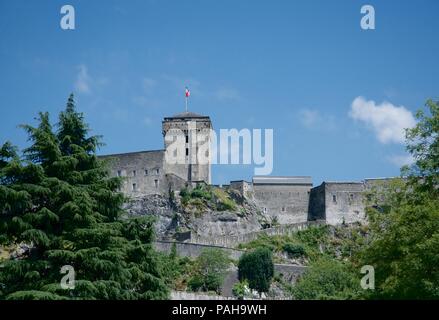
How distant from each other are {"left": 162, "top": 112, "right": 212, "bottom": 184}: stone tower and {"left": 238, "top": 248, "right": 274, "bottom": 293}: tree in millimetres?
18138

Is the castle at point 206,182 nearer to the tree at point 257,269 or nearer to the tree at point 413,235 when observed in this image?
the tree at point 257,269

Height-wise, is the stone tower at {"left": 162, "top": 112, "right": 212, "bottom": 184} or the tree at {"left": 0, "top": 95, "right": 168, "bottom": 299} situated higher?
the stone tower at {"left": 162, "top": 112, "right": 212, "bottom": 184}

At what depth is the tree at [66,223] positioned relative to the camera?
25.4 meters

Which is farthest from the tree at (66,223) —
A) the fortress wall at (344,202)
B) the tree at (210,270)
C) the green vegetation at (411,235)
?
the fortress wall at (344,202)

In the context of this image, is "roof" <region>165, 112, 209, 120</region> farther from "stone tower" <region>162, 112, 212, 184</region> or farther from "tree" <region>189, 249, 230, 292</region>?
"tree" <region>189, 249, 230, 292</region>

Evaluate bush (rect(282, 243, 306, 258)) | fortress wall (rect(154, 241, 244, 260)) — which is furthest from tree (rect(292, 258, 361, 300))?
bush (rect(282, 243, 306, 258))

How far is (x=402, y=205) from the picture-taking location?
108 ft

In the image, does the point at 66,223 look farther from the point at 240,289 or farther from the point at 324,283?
the point at 240,289

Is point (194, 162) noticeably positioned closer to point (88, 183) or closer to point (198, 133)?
point (198, 133)

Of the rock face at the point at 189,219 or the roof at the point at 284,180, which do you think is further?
the roof at the point at 284,180

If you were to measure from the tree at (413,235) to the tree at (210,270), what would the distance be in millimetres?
20496

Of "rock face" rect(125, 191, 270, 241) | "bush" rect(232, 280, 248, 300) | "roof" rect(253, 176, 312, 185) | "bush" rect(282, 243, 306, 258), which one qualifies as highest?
"roof" rect(253, 176, 312, 185)

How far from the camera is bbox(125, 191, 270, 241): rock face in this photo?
67625 mm
